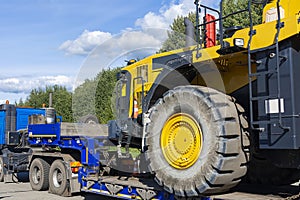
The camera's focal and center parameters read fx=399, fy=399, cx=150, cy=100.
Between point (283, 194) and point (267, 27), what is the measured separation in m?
2.57

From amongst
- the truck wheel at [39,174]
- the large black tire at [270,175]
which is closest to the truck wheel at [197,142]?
the large black tire at [270,175]

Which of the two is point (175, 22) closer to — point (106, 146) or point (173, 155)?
point (106, 146)

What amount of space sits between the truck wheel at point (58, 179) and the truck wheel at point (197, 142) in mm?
4618

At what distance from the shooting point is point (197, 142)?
232 inches

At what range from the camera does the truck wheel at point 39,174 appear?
11625 mm

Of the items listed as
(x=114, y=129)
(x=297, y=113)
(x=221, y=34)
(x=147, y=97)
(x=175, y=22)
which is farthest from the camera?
(x=175, y=22)

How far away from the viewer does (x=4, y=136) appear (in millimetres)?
15797

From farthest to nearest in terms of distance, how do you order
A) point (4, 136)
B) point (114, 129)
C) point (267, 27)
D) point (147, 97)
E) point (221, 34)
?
point (4, 136)
point (114, 129)
point (147, 97)
point (221, 34)
point (267, 27)

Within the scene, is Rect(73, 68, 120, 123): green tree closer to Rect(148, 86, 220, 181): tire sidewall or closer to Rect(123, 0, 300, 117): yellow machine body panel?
Rect(123, 0, 300, 117): yellow machine body panel

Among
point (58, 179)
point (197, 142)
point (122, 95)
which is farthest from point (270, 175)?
point (58, 179)

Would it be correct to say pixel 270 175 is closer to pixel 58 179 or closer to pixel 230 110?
pixel 230 110

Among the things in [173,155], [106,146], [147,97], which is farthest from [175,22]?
[173,155]

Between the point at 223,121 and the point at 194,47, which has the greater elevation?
the point at 194,47

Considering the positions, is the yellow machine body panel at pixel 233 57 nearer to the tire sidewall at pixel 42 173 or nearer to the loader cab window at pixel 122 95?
the loader cab window at pixel 122 95
